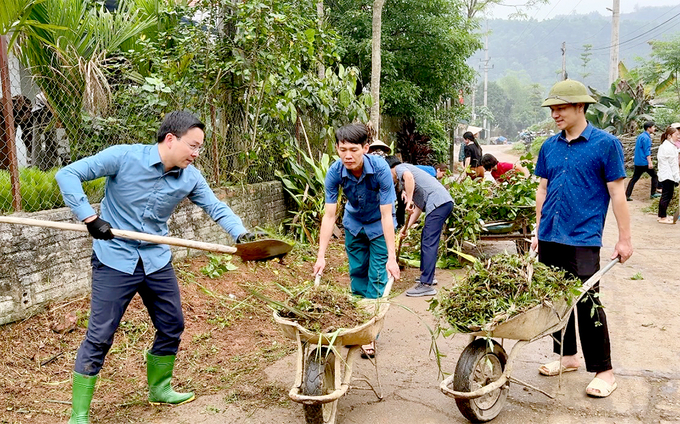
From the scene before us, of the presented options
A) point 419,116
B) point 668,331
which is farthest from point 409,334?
point 419,116

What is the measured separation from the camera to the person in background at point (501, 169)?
8.82 m

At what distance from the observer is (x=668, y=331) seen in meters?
5.69

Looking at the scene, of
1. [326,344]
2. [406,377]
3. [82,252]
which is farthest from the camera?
[82,252]

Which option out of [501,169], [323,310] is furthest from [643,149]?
[323,310]

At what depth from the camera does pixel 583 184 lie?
4188mm

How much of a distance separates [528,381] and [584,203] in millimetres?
1403

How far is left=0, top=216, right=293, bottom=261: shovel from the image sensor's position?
356cm

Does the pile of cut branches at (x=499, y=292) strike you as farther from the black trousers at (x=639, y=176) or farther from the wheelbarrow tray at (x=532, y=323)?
the black trousers at (x=639, y=176)

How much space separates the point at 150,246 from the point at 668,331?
15.2 feet

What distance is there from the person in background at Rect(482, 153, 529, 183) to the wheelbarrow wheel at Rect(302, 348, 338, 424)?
5781 millimetres

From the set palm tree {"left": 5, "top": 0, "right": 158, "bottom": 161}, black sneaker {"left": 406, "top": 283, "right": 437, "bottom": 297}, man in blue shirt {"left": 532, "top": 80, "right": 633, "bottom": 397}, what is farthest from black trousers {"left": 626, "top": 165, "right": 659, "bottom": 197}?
palm tree {"left": 5, "top": 0, "right": 158, "bottom": 161}

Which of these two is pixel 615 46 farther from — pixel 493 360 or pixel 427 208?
pixel 493 360

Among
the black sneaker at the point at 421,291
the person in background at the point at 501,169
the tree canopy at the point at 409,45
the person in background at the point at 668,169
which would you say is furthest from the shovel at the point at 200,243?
the tree canopy at the point at 409,45

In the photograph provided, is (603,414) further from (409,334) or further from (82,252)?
(82,252)
